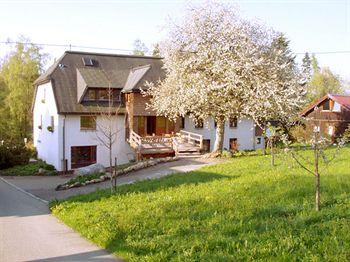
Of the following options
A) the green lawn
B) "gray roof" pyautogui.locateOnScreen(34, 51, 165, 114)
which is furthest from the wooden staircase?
the green lawn

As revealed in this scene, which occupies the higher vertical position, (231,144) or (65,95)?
(65,95)

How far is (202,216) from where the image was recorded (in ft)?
31.8

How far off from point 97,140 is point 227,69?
14.1 metres

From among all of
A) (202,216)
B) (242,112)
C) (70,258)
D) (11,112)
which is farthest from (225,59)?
(11,112)

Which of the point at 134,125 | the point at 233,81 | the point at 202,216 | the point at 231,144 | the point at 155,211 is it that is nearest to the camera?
the point at 202,216

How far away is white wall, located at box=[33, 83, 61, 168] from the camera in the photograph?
32.2 metres

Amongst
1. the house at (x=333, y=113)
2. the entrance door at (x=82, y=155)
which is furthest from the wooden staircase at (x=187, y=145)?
the house at (x=333, y=113)

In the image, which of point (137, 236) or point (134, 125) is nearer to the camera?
point (137, 236)

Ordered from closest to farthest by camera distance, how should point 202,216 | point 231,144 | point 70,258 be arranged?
point 70,258
point 202,216
point 231,144

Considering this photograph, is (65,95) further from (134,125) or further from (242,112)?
(242,112)

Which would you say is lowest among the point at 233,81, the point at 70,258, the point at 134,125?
the point at 70,258

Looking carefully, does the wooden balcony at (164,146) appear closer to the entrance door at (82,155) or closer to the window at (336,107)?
the entrance door at (82,155)

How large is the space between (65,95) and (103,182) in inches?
567

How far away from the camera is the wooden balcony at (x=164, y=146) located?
91.7 feet
